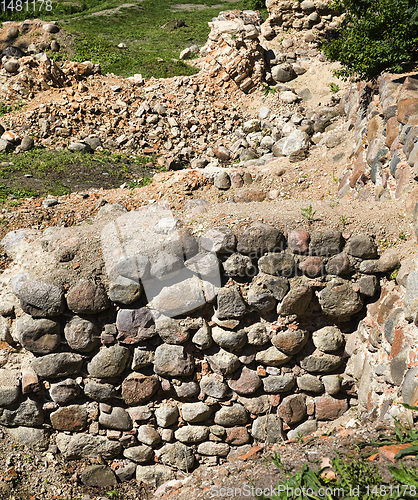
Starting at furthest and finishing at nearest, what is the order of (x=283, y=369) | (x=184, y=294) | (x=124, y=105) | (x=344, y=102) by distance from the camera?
(x=124, y=105), (x=344, y=102), (x=283, y=369), (x=184, y=294)

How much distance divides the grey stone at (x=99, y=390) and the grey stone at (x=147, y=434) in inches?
20.6

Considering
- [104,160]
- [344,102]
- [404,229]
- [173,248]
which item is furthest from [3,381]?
[344,102]

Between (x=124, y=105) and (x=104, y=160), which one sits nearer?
(x=104, y=160)

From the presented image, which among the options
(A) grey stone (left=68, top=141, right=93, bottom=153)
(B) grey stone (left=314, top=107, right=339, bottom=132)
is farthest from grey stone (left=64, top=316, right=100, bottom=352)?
(B) grey stone (left=314, top=107, right=339, bottom=132)

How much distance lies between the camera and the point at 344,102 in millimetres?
8500

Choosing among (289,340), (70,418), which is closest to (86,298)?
(70,418)

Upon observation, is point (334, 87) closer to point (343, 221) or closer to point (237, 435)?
point (343, 221)

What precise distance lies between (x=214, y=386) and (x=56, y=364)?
166 centimetres

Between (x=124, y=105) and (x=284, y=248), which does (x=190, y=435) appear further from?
(x=124, y=105)

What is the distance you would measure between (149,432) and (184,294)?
1.60 m

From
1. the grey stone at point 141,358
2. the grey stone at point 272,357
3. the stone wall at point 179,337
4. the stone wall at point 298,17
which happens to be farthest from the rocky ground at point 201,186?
the stone wall at point 298,17

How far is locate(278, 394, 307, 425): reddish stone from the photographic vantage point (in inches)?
175

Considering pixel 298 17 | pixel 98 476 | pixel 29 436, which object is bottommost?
pixel 98 476

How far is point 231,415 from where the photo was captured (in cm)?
442
